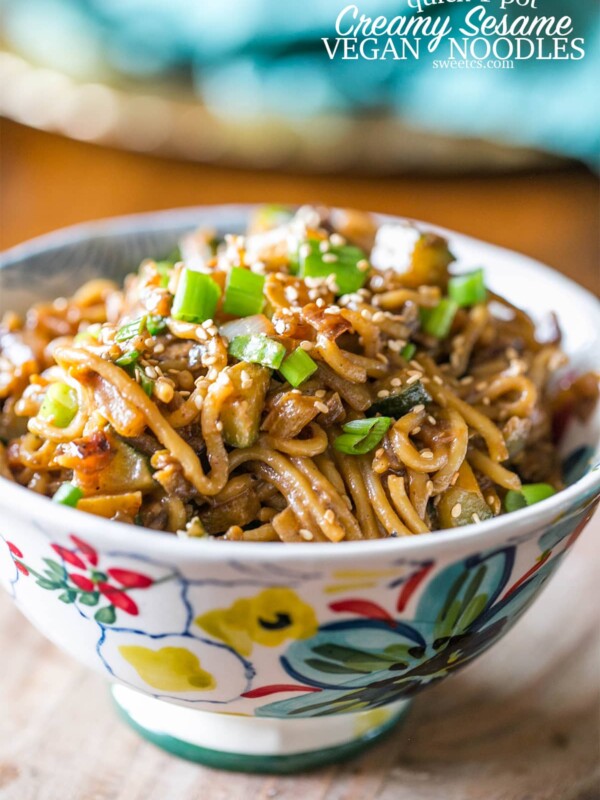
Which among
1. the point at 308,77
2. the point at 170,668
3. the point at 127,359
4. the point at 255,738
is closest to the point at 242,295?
the point at 127,359

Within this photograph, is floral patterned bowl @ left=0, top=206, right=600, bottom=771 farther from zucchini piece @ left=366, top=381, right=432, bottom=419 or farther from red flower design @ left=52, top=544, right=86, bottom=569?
zucchini piece @ left=366, top=381, right=432, bottom=419

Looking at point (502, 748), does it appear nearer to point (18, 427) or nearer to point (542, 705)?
point (542, 705)

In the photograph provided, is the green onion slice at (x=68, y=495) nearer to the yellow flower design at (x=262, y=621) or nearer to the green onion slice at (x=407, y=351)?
the yellow flower design at (x=262, y=621)

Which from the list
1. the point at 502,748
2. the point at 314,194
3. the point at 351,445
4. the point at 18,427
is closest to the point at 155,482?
the point at 351,445

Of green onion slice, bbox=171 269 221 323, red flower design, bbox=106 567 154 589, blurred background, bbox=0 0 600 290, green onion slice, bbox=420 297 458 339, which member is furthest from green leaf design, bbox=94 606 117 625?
blurred background, bbox=0 0 600 290

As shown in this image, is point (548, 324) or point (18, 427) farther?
point (548, 324)

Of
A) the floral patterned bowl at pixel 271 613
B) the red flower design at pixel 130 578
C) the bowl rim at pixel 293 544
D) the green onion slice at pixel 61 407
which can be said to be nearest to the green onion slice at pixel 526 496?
the floral patterned bowl at pixel 271 613
